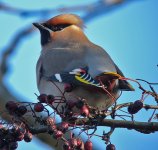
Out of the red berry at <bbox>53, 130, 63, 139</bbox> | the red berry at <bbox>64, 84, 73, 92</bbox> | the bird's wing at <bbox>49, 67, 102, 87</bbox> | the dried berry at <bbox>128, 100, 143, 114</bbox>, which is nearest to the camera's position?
the red berry at <bbox>53, 130, 63, 139</bbox>

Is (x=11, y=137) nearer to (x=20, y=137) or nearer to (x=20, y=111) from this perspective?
(x=20, y=137)

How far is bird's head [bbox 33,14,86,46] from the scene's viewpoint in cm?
475

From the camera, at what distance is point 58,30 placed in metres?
4.81

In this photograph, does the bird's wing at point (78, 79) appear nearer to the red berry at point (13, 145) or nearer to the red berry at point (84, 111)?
the red berry at point (84, 111)

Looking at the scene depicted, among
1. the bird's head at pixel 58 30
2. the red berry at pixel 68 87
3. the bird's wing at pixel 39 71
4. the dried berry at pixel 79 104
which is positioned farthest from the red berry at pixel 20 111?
the bird's head at pixel 58 30

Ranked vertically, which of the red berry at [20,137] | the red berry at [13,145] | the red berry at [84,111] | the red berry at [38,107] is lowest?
the red berry at [13,145]

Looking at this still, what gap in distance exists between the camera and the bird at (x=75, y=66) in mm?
3224

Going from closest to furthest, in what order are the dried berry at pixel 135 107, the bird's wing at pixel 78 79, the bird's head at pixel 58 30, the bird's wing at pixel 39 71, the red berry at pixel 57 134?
the red berry at pixel 57 134, the dried berry at pixel 135 107, the bird's wing at pixel 78 79, the bird's wing at pixel 39 71, the bird's head at pixel 58 30

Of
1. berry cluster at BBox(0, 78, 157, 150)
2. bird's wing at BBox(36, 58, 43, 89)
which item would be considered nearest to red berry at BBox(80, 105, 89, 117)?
berry cluster at BBox(0, 78, 157, 150)

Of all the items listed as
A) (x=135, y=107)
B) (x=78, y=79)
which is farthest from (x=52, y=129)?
(x=78, y=79)

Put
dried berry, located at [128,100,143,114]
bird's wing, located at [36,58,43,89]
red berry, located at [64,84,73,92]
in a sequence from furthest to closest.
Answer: bird's wing, located at [36,58,43,89]
red berry, located at [64,84,73,92]
dried berry, located at [128,100,143,114]

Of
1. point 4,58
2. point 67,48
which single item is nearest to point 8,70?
point 4,58

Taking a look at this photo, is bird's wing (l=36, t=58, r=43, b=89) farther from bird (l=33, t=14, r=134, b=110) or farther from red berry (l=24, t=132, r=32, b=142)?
red berry (l=24, t=132, r=32, b=142)

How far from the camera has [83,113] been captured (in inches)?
102
